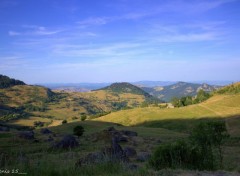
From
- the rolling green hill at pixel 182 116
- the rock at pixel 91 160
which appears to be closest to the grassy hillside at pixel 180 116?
the rolling green hill at pixel 182 116

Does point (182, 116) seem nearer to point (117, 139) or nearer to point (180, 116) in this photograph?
point (180, 116)

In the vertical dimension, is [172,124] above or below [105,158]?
below

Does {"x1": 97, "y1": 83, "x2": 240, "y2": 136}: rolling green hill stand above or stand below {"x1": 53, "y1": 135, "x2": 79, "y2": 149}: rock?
below

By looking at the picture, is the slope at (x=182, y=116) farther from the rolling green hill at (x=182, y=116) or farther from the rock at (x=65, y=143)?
the rock at (x=65, y=143)

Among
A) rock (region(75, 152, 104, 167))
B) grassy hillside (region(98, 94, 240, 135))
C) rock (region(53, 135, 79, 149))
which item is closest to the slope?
grassy hillside (region(98, 94, 240, 135))

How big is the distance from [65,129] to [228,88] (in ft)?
453

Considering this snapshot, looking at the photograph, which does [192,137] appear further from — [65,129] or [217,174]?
[65,129]

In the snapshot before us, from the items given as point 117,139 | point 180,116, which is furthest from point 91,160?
point 180,116

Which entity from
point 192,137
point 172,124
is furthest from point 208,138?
point 172,124

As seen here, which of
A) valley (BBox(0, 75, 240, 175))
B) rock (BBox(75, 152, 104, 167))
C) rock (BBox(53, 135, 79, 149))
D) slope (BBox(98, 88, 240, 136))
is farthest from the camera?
slope (BBox(98, 88, 240, 136))

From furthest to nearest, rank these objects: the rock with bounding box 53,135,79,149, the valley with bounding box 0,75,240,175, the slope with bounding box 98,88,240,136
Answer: the slope with bounding box 98,88,240,136 → the rock with bounding box 53,135,79,149 → the valley with bounding box 0,75,240,175

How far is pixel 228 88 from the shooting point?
643 ft

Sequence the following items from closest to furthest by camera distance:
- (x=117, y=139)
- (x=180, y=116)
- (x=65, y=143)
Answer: (x=65, y=143)
(x=117, y=139)
(x=180, y=116)

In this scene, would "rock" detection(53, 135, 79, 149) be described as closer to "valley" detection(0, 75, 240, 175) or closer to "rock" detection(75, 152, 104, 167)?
"valley" detection(0, 75, 240, 175)
